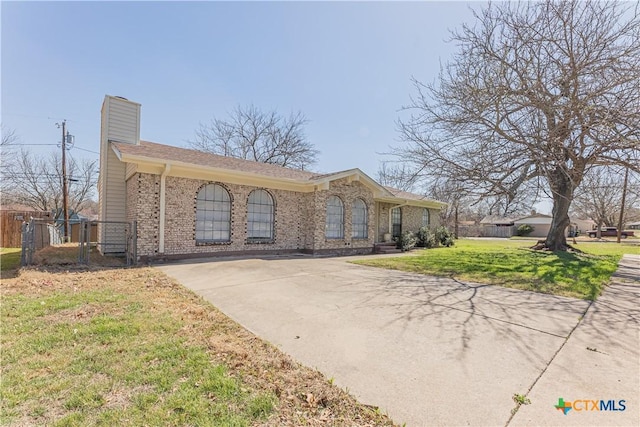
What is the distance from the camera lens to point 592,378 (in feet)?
8.95

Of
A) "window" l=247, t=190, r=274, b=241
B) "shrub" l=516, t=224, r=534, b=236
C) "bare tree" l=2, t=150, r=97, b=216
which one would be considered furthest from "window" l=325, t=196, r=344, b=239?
"shrub" l=516, t=224, r=534, b=236

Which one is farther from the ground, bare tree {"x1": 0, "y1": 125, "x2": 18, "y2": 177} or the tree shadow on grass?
bare tree {"x1": 0, "y1": 125, "x2": 18, "y2": 177}

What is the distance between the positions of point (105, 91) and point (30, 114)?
36.4 feet

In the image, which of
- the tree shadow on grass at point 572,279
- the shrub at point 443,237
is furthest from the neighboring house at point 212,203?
the tree shadow on grass at point 572,279

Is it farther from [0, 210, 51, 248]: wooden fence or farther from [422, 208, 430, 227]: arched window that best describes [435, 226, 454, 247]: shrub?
[0, 210, 51, 248]: wooden fence

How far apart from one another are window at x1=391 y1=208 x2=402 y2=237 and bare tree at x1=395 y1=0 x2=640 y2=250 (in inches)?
284

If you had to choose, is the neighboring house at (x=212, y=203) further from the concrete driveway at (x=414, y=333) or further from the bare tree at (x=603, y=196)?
the bare tree at (x=603, y=196)

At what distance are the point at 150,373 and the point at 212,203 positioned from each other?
338 inches

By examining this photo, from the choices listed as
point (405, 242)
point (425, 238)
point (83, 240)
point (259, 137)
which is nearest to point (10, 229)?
point (83, 240)

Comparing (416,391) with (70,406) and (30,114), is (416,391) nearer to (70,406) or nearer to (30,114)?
(70,406)

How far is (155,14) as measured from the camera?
8.70 metres

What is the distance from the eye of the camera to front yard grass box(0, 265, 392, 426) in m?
2.15

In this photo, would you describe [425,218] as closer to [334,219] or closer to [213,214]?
[334,219]

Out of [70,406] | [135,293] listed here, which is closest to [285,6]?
[135,293]
